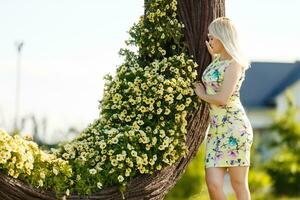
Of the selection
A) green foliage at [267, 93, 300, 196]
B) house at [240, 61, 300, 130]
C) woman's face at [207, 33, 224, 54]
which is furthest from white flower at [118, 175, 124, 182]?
house at [240, 61, 300, 130]

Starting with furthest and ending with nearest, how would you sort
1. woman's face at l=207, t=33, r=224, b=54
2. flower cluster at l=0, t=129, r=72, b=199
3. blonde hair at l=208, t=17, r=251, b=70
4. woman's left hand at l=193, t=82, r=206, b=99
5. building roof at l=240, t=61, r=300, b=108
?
1. building roof at l=240, t=61, r=300, b=108
2. woman's left hand at l=193, t=82, r=206, b=99
3. woman's face at l=207, t=33, r=224, b=54
4. blonde hair at l=208, t=17, r=251, b=70
5. flower cluster at l=0, t=129, r=72, b=199

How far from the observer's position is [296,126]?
29.4m

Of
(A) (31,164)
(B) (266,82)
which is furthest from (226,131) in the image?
(B) (266,82)

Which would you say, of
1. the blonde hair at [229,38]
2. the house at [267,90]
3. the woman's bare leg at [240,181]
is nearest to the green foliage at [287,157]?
the house at [267,90]

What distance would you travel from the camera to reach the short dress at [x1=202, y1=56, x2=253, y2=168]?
24.6ft

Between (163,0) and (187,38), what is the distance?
0.38 m

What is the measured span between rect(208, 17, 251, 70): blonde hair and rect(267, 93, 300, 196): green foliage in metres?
19.6

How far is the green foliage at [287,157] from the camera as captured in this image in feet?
88.6

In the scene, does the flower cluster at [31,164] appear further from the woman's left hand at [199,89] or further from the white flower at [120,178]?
the woman's left hand at [199,89]

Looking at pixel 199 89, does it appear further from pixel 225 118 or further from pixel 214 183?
pixel 214 183

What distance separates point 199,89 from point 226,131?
1.53 feet

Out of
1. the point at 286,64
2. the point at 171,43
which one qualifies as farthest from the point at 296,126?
the point at 171,43

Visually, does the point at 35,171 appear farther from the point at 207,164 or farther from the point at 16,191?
the point at 207,164

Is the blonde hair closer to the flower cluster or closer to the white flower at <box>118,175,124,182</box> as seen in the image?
the white flower at <box>118,175,124,182</box>
